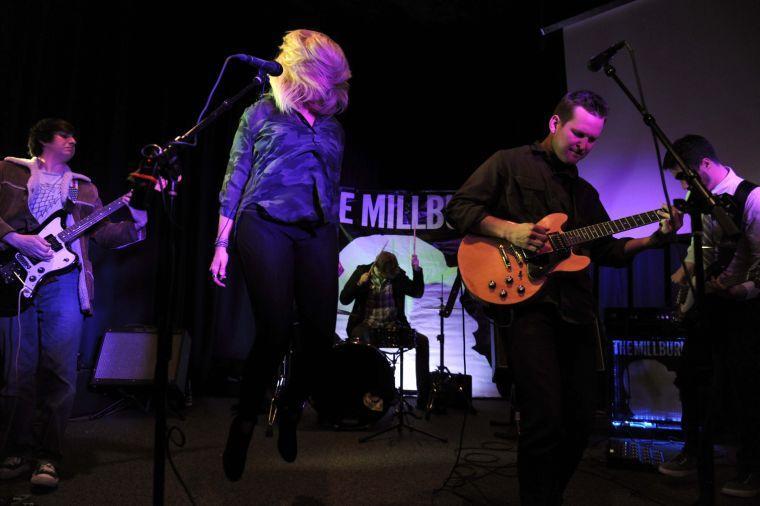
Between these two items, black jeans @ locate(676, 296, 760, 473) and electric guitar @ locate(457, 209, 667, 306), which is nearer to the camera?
electric guitar @ locate(457, 209, 667, 306)

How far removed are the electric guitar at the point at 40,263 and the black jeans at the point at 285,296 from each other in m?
1.90

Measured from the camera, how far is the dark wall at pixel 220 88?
20.8 ft

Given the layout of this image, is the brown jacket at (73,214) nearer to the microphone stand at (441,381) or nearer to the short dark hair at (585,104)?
the short dark hair at (585,104)

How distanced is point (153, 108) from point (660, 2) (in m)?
6.16

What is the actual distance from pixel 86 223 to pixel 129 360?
2.63 metres

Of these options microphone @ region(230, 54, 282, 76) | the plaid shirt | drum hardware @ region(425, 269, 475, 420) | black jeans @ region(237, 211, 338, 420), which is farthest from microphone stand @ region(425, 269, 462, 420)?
microphone @ region(230, 54, 282, 76)

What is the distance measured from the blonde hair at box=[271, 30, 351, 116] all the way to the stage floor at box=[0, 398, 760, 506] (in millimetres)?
2213

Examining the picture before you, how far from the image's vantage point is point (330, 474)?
3.76 meters

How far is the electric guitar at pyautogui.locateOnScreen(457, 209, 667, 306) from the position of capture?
2.53m

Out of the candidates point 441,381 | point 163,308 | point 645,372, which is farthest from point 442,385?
point 163,308

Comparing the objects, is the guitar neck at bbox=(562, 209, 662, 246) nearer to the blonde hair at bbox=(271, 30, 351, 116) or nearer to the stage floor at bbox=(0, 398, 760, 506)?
the blonde hair at bbox=(271, 30, 351, 116)

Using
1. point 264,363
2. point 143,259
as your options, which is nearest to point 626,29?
point 264,363

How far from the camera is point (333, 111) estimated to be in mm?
2691

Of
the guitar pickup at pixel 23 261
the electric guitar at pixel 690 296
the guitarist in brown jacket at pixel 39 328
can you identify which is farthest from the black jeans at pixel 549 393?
the guitar pickup at pixel 23 261
